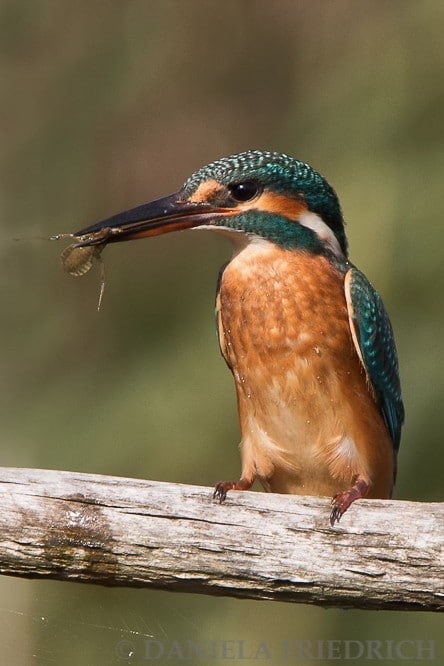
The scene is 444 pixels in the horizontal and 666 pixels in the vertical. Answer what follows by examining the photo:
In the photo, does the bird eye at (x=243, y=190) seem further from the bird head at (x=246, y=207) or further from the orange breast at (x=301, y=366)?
the orange breast at (x=301, y=366)

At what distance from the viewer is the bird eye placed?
368 centimetres

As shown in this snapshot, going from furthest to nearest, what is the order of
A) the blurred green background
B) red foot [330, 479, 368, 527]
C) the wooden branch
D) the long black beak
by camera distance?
the blurred green background < the long black beak < red foot [330, 479, 368, 527] < the wooden branch

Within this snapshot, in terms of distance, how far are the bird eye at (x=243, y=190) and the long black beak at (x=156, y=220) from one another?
2.6 inches

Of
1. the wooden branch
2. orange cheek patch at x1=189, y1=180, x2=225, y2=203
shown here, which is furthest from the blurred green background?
orange cheek patch at x1=189, y1=180, x2=225, y2=203

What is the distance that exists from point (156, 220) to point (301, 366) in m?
0.65

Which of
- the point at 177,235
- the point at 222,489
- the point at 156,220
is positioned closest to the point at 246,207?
the point at 156,220

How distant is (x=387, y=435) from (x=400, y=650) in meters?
1.16

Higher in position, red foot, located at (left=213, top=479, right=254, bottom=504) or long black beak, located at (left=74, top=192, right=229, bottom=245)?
long black beak, located at (left=74, top=192, right=229, bottom=245)

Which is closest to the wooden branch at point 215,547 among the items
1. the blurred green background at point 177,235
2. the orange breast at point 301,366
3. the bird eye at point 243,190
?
the orange breast at point 301,366

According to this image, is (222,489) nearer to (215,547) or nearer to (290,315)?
(215,547)

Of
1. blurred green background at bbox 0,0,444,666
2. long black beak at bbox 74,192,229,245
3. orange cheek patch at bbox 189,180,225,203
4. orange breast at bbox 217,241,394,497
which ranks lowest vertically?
orange breast at bbox 217,241,394,497

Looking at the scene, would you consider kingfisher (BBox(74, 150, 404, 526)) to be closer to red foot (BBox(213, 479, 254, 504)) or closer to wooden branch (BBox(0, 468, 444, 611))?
red foot (BBox(213, 479, 254, 504))

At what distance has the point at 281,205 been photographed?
3.74 meters

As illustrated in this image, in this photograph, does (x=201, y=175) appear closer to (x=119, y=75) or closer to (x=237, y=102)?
(x=237, y=102)
